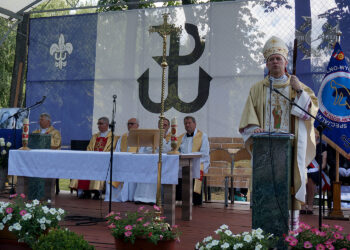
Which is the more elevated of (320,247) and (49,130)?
(49,130)

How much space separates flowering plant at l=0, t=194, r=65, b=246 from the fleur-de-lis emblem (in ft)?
19.7

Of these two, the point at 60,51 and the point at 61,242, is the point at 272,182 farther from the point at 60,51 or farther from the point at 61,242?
the point at 60,51

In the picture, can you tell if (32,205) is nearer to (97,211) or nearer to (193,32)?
(97,211)

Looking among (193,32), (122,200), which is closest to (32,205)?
(122,200)

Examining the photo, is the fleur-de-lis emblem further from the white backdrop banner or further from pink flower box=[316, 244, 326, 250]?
pink flower box=[316, 244, 326, 250]

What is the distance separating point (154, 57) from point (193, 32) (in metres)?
0.93

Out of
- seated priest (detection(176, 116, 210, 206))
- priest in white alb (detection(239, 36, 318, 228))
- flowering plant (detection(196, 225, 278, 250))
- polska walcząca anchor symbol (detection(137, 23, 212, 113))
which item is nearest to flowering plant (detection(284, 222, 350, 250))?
flowering plant (detection(196, 225, 278, 250))

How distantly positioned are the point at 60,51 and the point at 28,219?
6493 mm

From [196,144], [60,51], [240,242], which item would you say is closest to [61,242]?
[240,242]

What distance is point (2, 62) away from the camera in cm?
1719

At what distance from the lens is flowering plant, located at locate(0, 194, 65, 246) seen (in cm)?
410

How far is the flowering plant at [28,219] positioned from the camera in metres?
4.10

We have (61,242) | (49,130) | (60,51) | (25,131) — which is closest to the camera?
(61,242)

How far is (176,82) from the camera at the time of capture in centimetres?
902
